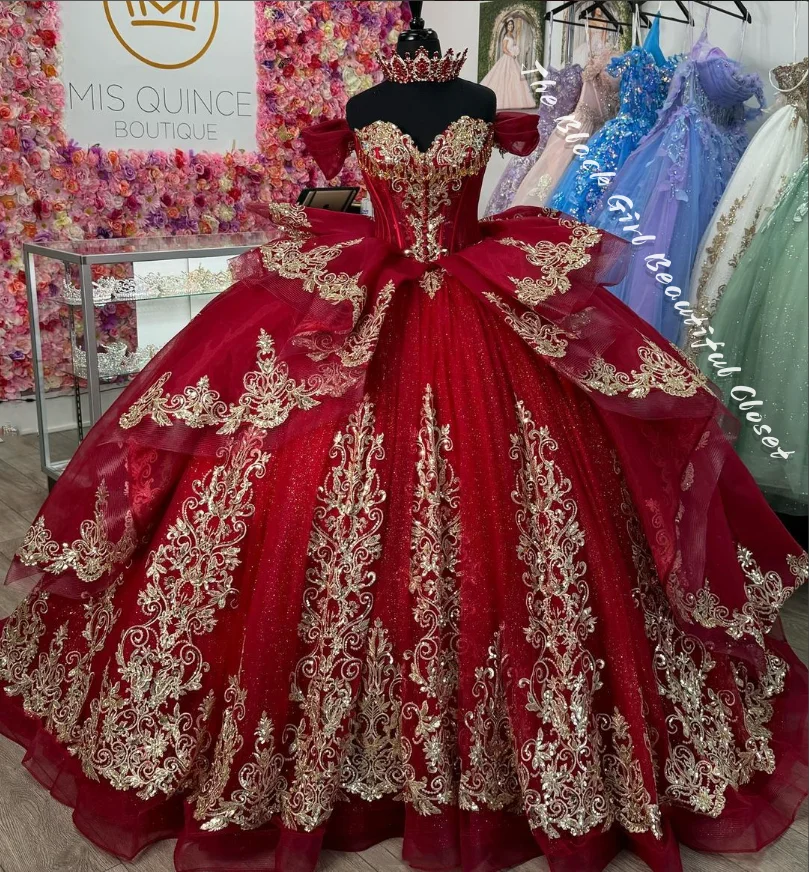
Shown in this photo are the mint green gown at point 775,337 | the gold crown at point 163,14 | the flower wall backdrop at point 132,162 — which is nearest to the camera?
the mint green gown at point 775,337

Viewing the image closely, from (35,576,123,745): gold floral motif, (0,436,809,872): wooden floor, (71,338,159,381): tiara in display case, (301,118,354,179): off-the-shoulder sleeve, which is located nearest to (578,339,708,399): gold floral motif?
(301,118,354,179): off-the-shoulder sleeve

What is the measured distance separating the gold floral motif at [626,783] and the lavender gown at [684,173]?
1301 millimetres

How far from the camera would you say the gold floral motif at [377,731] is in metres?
1.47

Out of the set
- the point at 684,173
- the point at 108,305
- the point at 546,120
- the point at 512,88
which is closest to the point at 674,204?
the point at 684,173

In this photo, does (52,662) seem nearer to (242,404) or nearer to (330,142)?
(242,404)

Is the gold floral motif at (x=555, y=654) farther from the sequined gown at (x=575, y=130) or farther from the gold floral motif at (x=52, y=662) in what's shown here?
the sequined gown at (x=575, y=130)

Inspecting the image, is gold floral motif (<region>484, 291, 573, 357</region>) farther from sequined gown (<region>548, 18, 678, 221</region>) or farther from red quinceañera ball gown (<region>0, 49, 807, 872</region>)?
sequined gown (<region>548, 18, 678, 221</region>)

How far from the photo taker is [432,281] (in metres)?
1.72

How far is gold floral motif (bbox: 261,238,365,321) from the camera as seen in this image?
156 cm

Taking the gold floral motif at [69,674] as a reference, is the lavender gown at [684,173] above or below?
above

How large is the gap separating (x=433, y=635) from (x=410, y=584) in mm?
90

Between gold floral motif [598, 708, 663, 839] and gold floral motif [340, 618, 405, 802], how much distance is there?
351 millimetres

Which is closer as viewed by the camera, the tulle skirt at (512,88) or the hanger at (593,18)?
the hanger at (593,18)

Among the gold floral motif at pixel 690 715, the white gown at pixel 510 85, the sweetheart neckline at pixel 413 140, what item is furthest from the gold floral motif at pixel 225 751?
the white gown at pixel 510 85
